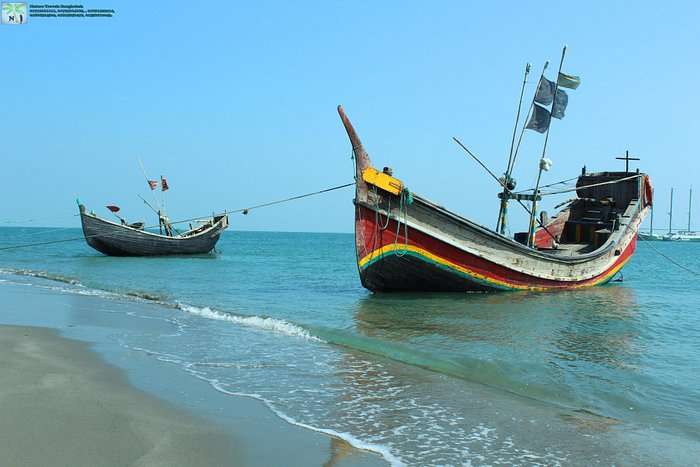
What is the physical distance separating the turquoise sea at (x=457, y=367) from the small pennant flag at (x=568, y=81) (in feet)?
18.4

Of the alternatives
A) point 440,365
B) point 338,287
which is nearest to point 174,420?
point 440,365

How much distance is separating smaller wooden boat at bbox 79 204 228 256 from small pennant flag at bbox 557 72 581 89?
18042 millimetres

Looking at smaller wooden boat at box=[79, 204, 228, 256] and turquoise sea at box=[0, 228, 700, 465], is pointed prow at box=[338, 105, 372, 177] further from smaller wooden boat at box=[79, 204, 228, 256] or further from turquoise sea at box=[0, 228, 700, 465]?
smaller wooden boat at box=[79, 204, 228, 256]

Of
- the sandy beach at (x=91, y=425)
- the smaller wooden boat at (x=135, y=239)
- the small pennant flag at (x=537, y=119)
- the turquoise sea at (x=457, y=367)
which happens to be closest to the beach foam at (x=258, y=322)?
the turquoise sea at (x=457, y=367)

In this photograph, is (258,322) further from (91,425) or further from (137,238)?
(137,238)

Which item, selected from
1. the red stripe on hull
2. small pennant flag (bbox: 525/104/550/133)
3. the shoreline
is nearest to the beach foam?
the shoreline

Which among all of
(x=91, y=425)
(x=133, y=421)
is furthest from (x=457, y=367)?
(x=91, y=425)

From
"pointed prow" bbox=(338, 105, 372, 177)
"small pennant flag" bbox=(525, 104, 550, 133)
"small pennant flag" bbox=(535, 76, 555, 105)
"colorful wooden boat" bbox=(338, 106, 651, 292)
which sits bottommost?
"colorful wooden boat" bbox=(338, 106, 651, 292)

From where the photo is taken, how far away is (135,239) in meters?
32.3

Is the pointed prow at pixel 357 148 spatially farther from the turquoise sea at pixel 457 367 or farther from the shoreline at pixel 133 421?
the shoreline at pixel 133 421

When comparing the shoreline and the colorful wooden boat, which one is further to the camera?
the colorful wooden boat

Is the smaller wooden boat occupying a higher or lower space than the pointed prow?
lower

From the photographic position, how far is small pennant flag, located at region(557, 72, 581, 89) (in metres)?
16.7

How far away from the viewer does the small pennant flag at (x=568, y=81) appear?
1672 centimetres
